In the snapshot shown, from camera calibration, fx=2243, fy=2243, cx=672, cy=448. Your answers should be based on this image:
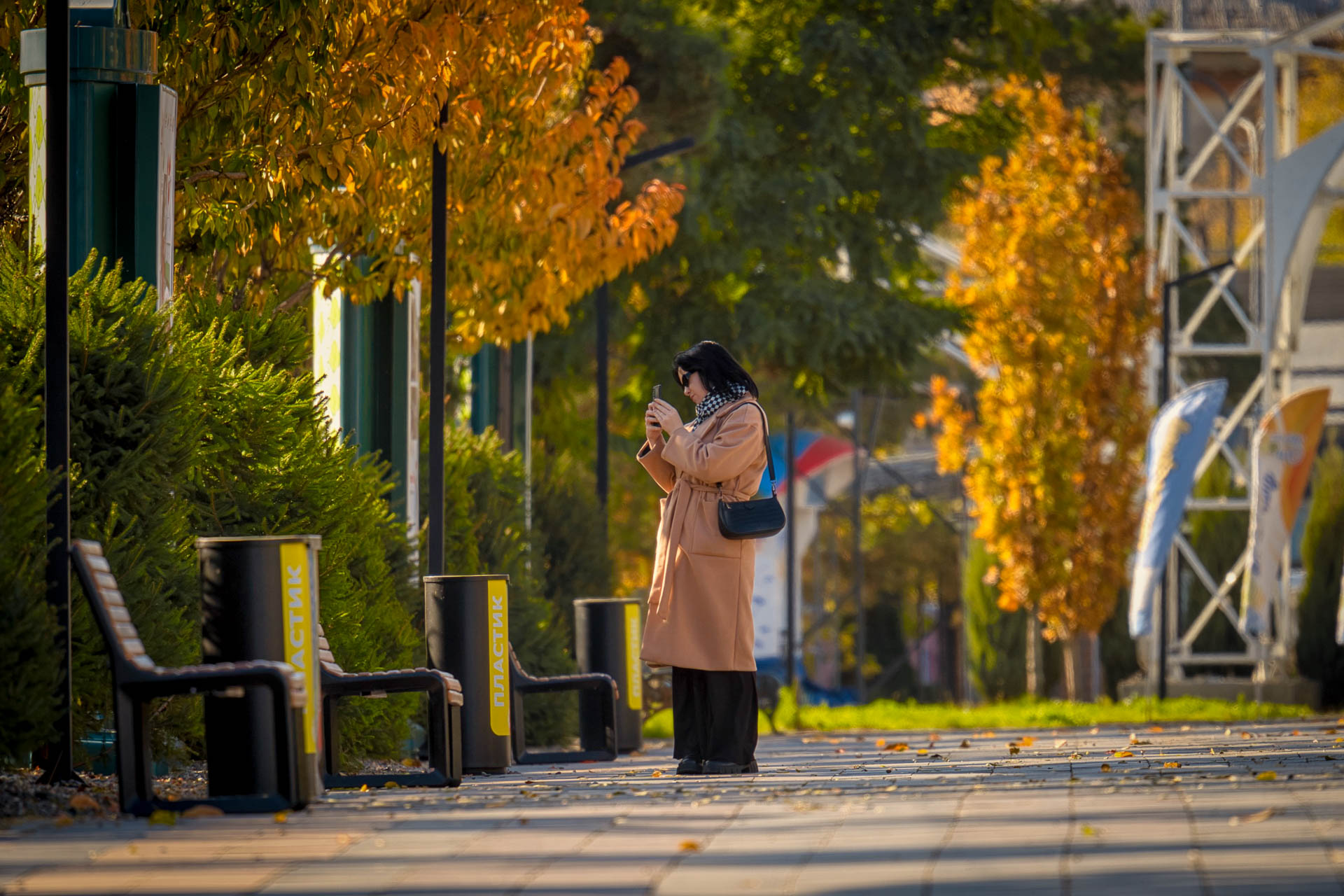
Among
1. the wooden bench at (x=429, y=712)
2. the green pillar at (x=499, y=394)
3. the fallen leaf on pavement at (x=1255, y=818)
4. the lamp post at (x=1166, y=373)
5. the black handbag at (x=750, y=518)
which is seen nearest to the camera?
the fallen leaf on pavement at (x=1255, y=818)

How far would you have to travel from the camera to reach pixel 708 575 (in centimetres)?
1029


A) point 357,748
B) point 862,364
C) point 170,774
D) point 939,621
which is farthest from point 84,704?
point 939,621

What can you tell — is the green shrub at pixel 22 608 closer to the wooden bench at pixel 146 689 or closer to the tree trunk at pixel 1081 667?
the wooden bench at pixel 146 689

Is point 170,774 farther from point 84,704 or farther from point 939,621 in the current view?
point 939,621

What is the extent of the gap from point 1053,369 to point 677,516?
1936 centimetres

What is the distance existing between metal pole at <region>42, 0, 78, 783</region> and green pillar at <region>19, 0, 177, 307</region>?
1866 mm

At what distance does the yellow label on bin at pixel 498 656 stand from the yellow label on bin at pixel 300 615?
3279 mm

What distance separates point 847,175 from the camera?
27734 mm

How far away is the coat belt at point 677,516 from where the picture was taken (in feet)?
33.9

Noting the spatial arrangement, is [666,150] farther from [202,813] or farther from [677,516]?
[202,813]

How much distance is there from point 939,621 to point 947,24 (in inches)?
1427

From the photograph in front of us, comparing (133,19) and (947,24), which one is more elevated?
(947,24)

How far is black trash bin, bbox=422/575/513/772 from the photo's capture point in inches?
465

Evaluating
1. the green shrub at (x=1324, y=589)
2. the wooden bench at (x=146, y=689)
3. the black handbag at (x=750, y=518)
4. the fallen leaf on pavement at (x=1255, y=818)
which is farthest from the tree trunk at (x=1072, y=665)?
the fallen leaf on pavement at (x=1255, y=818)
